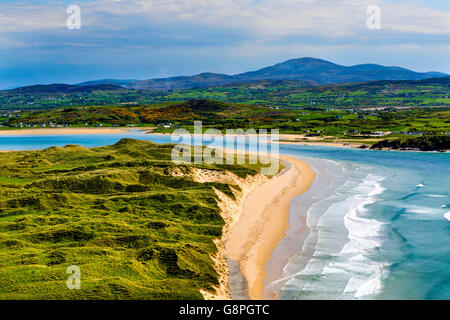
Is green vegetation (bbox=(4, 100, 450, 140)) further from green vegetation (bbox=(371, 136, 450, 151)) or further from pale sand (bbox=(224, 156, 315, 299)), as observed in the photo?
pale sand (bbox=(224, 156, 315, 299))

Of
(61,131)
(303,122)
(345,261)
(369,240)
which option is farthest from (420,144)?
(61,131)

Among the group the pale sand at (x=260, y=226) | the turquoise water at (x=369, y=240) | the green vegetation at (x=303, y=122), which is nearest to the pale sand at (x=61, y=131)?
the green vegetation at (x=303, y=122)

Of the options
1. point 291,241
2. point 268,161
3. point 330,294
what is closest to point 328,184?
point 268,161

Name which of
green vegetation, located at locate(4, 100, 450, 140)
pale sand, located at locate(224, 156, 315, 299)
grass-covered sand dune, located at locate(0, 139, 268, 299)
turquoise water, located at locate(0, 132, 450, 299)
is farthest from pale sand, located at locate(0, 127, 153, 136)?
turquoise water, located at locate(0, 132, 450, 299)

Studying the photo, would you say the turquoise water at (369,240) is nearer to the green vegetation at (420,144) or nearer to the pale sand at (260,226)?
the pale sand at (260,226)

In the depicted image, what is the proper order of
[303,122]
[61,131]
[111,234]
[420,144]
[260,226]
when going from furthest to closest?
[61,131], [303,122], [420,144], [260,226], [111,234]

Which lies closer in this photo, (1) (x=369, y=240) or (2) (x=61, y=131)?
(1) (x=369, y=240)

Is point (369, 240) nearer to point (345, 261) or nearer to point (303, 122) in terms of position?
point (345, 261)
